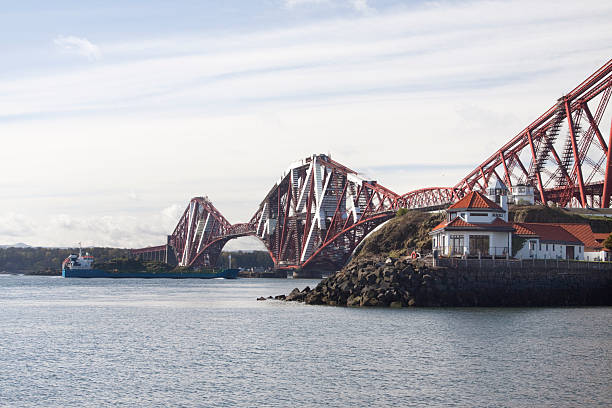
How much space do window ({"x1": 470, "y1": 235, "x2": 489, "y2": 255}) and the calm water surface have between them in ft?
28.0

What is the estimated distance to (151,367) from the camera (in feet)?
110

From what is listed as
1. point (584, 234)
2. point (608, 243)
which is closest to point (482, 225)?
point (608, 243)

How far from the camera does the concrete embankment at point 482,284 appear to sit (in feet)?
Result: 188

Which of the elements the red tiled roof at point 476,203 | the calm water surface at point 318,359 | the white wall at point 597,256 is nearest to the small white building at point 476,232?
the red tiled roof at point 476,203

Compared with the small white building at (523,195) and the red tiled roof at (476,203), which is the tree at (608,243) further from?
the small white building at (523,195)

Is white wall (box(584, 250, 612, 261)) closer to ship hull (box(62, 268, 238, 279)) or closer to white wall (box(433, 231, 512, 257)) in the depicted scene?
white wall (box(433, 231, 512, 257))

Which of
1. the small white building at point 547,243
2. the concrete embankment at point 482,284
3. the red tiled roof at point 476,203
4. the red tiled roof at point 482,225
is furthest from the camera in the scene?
the small white building at point 547,243

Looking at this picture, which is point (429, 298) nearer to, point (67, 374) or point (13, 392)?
point (67, 374)

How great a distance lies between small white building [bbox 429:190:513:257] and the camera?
62531 millimetres

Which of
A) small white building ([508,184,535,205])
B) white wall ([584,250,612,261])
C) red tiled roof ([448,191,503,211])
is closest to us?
red tiled roof ([448,191,503,211])

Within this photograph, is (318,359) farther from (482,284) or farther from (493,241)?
(493,241)

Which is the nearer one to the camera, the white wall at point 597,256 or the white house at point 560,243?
the white house at point 560,243

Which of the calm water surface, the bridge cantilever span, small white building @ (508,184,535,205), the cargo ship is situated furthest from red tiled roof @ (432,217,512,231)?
the cargo ship

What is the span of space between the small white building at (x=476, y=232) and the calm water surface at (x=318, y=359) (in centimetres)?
871
